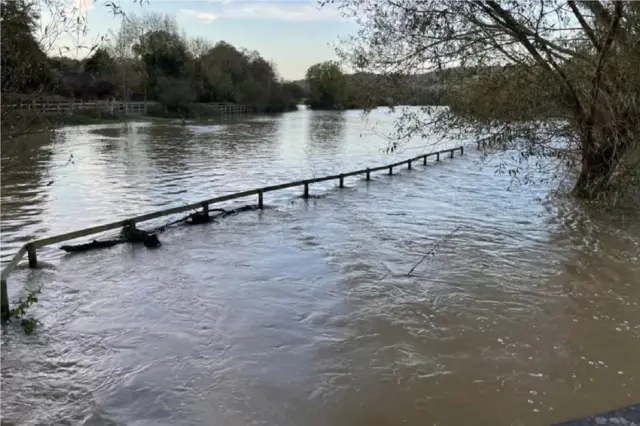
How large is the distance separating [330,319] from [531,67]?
6514mm

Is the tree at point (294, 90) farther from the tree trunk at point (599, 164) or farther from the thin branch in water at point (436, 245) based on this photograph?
the thin branch in water at point (436, 245)

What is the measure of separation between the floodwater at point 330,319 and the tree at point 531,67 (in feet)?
6.39

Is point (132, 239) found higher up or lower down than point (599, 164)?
lower down

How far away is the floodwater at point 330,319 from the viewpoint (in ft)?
15.7

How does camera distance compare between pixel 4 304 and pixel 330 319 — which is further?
pixel 330 319

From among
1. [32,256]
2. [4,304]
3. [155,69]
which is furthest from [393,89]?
[155,69]

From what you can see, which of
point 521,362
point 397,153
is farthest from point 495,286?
point 397,153

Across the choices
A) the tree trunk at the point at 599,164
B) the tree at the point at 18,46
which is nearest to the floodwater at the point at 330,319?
the tree at the point at 18,46

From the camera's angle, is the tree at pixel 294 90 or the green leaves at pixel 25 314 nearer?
the green leaves at pixel 25 314

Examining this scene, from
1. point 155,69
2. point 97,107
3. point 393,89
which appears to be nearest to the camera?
point 393,89

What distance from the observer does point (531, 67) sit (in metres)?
10.1

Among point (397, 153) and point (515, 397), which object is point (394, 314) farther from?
point (397, 153)

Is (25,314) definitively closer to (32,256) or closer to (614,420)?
(32,256)

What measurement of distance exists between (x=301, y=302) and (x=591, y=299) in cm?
393
